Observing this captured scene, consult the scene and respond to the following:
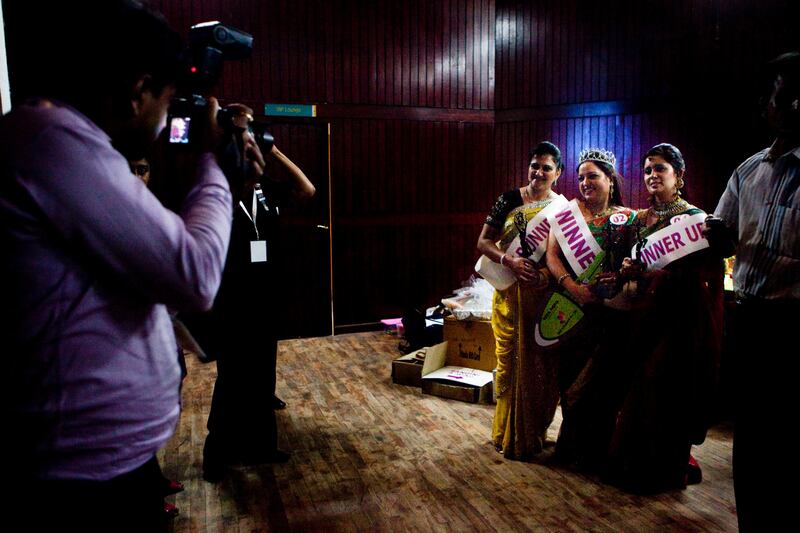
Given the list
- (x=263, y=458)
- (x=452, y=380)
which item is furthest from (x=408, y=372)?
(x=263, y=458)

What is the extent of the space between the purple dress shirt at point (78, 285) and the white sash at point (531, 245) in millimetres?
2324

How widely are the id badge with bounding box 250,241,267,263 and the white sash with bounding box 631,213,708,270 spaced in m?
1.72

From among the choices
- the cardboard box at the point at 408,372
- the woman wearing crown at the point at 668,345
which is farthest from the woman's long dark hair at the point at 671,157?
the cardboard box at the point at 408,372

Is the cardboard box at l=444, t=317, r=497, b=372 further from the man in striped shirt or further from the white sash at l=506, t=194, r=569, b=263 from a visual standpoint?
the man in striped shirt

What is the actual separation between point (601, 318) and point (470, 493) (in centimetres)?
101

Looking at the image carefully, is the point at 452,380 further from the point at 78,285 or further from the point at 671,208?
the point at 78,285

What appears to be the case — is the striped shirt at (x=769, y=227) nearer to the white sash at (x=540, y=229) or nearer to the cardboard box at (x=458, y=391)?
the white sash at (x=540, y=229)

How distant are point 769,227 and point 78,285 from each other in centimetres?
203

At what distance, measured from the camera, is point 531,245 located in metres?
2.97

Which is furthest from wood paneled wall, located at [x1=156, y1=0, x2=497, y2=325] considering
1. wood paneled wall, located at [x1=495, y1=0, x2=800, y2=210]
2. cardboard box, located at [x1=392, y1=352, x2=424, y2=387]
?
cardboard box, located at [x1=392, y1=352, x2=424, y2=387]

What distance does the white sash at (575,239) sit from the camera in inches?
109

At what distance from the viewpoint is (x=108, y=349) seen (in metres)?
0.79

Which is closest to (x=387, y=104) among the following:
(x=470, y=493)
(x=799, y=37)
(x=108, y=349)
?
(x=799, y=37)

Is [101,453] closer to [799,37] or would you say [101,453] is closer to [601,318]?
[601,318]
